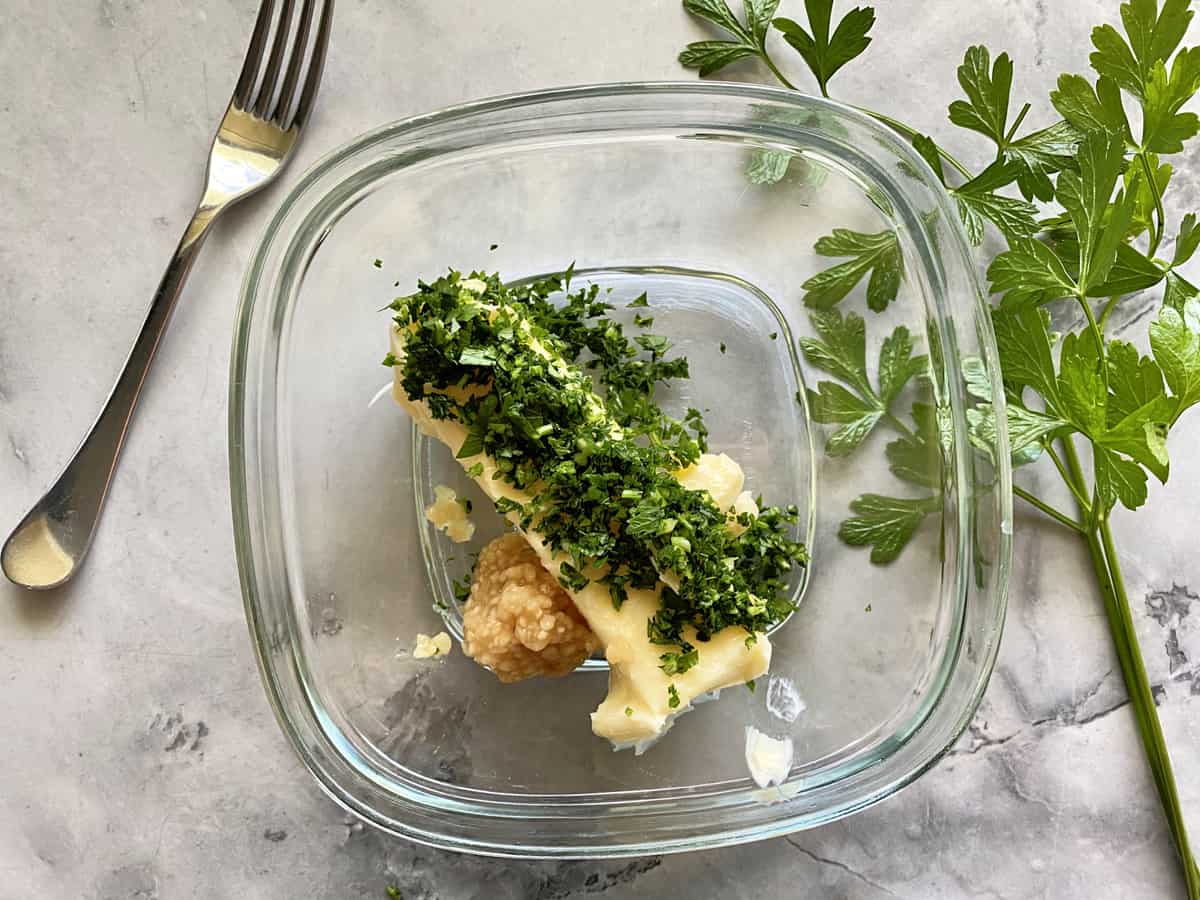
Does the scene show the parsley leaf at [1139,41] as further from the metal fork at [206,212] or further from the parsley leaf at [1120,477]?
the metal fork at [206,212]

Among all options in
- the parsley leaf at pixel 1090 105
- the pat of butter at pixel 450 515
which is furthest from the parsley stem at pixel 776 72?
the pat of butter at pixel 450 515

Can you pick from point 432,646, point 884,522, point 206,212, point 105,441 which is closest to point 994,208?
point 884,522

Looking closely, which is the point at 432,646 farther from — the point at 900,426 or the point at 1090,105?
the point at 1090,105

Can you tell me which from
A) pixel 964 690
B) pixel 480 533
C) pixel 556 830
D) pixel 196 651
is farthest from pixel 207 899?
pixel 964 690

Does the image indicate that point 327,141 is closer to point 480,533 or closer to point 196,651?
point 480,533

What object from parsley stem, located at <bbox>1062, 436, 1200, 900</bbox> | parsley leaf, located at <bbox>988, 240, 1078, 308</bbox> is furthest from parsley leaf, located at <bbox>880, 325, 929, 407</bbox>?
parsley stem, located at <bbox>1062, 436, 1200, 900</bbox>

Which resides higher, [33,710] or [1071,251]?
[1071,251]

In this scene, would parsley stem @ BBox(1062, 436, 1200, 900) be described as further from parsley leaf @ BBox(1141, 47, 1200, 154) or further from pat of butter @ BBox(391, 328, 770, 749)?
pat of butter @ BBox(391, 328, 770, 749)

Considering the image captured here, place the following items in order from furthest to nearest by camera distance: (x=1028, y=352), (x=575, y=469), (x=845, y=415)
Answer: (x=845, y=415)
(x=1028, y=352)
(x=575, y=469)
